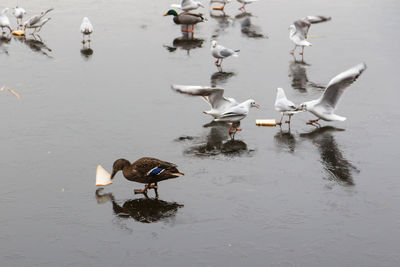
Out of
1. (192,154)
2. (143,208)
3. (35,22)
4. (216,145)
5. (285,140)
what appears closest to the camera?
(143,208)

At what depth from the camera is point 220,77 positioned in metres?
13.6

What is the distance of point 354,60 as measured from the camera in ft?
48.8

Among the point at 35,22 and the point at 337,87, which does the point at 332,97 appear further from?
the point at 35,22

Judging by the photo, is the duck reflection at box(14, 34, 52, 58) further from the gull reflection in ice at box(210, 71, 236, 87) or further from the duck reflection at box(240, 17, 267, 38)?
the duck reflection at box(240, 17, 267, 38)

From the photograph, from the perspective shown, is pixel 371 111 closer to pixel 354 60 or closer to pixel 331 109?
pixel 331 109

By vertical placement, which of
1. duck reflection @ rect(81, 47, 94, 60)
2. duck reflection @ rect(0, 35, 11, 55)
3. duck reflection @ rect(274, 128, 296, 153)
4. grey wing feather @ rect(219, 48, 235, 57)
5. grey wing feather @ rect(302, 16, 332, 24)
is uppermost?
grey wing feather @ rect(302, 16, 332, 24)

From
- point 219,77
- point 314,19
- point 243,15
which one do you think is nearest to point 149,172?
point 219,77

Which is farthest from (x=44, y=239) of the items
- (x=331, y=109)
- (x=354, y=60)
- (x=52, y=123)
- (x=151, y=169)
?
(x=354, y=60)

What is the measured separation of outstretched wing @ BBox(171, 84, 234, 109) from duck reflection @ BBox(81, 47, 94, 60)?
4595mm

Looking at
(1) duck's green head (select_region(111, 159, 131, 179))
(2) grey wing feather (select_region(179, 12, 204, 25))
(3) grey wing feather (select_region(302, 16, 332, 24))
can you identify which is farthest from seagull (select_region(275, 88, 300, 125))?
(2) grey wing feather (select_region(179, 12, 204, 25))

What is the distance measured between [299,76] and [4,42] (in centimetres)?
736

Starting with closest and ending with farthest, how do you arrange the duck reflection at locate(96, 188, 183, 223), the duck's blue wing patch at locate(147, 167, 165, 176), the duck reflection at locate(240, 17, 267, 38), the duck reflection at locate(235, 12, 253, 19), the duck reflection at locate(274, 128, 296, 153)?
the duck reflection at locate(96, 188, 183, 223) < the duck's blue wing patch at locate(147, 167, 165, 176) < the duck reflection at locate(274, 128, 296, 153) < the duck reflection at locate(240, 17, 267, 38) < the duck reflection at locate(235, 12, 253, 19)

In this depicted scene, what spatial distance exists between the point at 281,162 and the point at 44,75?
5933 millimetres

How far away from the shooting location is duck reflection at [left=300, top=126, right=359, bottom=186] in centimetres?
920
